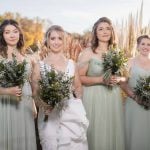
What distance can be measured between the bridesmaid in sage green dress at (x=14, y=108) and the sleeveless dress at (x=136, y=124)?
1.34 metres

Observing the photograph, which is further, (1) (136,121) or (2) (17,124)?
(1) (136,121)

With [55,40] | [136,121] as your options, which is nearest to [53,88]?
[55,40]

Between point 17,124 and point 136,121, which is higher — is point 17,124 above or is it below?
above

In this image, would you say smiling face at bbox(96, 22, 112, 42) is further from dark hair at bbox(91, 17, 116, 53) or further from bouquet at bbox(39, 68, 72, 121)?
bouquet at bbox(39, 68, 72, 121)

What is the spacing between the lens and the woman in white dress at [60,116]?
4738mm

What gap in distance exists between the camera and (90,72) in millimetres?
5270

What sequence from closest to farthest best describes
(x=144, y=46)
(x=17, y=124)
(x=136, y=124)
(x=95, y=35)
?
(x=17, y=124)
(x=95, y=35)
(x=136, y=124)
(x=144, y=46)

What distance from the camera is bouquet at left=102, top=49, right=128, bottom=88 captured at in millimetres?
5059

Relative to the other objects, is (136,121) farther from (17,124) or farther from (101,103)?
(17,124)

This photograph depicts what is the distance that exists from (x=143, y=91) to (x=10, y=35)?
170cm

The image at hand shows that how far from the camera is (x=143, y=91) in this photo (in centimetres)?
530

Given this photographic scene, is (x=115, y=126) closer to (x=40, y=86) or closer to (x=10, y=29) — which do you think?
(x=40, y=86)

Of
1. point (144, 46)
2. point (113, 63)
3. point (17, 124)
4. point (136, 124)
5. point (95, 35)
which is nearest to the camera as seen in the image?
point (17, 124)

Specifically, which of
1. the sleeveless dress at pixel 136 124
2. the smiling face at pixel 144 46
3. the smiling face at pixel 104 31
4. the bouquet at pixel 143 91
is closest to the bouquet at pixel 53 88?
the smiling face at pixel 104 31
